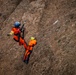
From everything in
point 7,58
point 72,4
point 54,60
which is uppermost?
point 72,4

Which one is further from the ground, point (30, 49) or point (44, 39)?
point (44, 39)

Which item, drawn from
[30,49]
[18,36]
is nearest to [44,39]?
[30,49]

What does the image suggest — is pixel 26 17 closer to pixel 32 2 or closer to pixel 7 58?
pixel 32 2

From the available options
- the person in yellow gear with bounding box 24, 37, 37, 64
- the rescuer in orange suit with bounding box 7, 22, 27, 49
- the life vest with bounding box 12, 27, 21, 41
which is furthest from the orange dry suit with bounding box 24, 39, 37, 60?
the life vest with bounding box 12, 27, 21, 41

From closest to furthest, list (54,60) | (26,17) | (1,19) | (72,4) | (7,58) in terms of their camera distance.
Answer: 1. (54,60)
2. (72,4)
3. (7,58)
4. (26,17)
5. (1,19)

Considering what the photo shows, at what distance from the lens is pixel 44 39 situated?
1328cm

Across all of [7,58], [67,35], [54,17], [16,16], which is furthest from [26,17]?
[67,35]

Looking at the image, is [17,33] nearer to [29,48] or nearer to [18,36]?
[18,36]

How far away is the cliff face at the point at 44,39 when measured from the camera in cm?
1170

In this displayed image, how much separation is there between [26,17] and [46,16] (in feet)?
6.32

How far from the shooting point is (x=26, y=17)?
15.9 m

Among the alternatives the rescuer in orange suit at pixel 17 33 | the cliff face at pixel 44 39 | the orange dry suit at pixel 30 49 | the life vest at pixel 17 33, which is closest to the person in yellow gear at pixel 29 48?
the orange dry suit at pixel 30 49

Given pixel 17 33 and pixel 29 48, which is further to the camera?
pixel 17 33

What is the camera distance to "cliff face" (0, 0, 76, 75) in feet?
38.4
